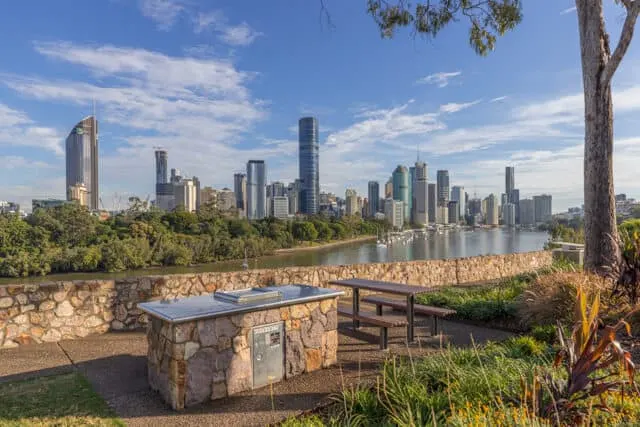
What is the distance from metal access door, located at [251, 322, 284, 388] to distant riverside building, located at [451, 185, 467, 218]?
151m

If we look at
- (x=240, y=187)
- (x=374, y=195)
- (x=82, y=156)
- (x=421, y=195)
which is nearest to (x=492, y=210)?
(x=421, y=195)

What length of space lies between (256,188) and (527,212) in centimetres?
9747

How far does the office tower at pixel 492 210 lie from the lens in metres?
129

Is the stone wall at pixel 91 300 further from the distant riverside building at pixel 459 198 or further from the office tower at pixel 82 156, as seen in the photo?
the distant riverside building at pixel 459 198

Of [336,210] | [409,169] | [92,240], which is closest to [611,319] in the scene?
[92,240]

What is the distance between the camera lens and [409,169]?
6821 inches

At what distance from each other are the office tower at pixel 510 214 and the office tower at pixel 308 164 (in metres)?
63.1

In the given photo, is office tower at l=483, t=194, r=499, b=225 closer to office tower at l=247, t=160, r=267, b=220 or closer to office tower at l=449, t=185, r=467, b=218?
office tower at l=449, t=185, r=467, b=218

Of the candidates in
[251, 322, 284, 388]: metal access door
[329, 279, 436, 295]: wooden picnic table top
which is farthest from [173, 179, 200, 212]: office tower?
[251, 322, 284, 388]: metal access door

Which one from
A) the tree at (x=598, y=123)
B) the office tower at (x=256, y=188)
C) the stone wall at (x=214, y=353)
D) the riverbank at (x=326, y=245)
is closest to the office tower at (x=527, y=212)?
the riverbank at (x=326, y=245)

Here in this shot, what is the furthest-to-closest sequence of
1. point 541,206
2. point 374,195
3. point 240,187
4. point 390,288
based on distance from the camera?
point 374,195 < point 240,187 < point 541,206 < point 390,288

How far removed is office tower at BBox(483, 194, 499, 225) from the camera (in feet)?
422

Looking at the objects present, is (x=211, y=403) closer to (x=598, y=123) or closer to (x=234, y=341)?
(x=234, y=341)

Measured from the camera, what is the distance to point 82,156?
115m
